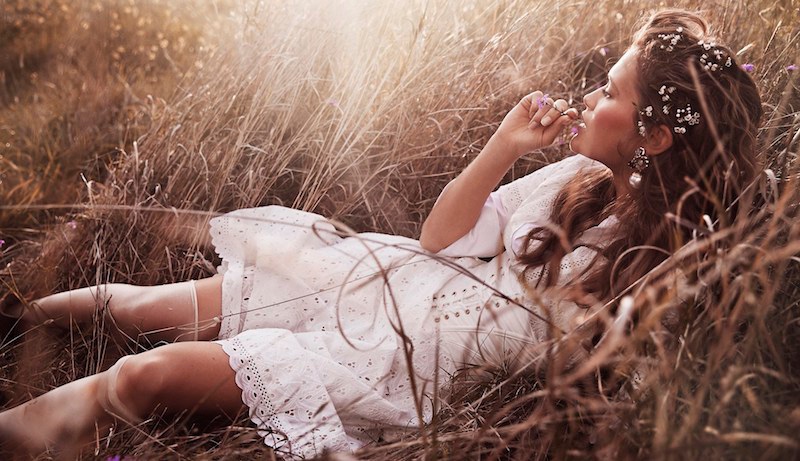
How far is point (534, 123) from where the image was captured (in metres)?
1.77

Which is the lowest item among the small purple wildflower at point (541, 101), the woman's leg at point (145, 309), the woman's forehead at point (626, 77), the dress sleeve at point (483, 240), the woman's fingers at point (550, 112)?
the woman's leg at point (145, 309)

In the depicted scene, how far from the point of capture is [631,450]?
1.11 m

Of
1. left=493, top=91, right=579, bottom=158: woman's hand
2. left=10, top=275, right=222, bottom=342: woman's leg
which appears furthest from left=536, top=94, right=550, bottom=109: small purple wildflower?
left=10, top=275, right=222, bottom=342: woman's leg

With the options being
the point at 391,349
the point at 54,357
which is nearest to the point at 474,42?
the point at 391,349

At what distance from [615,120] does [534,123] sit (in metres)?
0.19

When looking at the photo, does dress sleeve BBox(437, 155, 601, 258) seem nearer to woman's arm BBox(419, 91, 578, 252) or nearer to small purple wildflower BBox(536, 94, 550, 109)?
woman's arm BBox(419, 91, 578, 252)

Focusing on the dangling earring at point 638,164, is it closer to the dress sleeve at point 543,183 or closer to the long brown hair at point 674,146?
the long brown hair at point 674,146

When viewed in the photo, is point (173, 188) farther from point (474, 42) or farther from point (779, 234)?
point (779, 234)

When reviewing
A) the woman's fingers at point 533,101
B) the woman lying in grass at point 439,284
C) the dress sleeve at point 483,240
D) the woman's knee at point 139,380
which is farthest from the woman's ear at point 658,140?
the woman's knee at point 139,380

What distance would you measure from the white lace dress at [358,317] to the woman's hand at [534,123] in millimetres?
182

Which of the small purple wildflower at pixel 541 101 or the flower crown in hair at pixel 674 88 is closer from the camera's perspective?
the flower crown in hair at pixel 674 88

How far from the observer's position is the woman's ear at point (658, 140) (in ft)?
5.44

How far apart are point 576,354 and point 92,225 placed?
1.51 metres

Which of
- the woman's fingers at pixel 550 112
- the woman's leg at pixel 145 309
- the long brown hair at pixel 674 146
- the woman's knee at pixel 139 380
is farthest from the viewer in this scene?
the woman's leg at pixel 145 309
